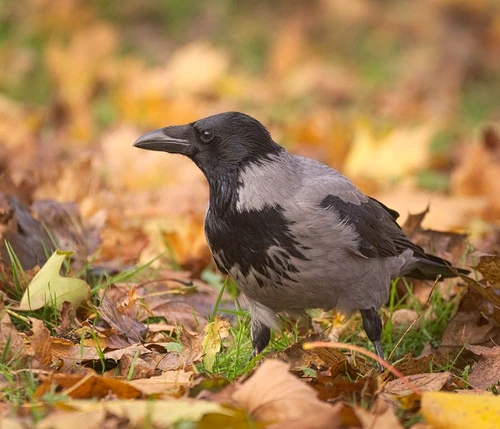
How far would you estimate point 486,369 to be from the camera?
3.91 metres

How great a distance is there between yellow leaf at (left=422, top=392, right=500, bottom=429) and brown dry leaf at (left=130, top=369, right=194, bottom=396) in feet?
2.77

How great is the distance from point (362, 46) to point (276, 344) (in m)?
9.17

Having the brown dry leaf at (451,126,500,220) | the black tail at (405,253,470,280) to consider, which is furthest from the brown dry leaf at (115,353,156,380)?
the brown dry leaf at (451,126,500,220)

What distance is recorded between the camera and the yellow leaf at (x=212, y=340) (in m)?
3.73

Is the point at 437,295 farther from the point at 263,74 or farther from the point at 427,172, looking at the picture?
the point at 263,74

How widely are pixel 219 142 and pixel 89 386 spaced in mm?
1455

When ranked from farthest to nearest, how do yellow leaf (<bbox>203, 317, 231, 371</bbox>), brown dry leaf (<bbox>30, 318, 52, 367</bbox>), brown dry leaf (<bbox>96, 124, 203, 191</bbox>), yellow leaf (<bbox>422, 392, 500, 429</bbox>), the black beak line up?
1. brown dry leaf (<bbox>96, 124, 203, 191</bbox>)
2. the black beak
3. yellow leaf (<bbox>203, 317, 231, 371</bbox>)
4. brown dry leaf (<bbox>30, 318, 52, 367</bbox>)
5. yellow leaf (<bbox>422, 392, 500, 429</bbox>)

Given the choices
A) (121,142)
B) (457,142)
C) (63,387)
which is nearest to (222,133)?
(63,387)

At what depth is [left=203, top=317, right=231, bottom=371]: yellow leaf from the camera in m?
3.73

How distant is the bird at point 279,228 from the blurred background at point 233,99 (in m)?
1.14

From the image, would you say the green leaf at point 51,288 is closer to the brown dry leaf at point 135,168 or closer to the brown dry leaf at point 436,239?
the brown dry leaf at point 436,239

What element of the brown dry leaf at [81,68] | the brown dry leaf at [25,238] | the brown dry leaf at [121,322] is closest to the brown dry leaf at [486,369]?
the brown dry leaf at [121,322]

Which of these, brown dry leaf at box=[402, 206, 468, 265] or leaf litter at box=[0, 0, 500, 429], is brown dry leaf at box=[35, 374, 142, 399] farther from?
brown dry leaf at box=[402, 206, 468, 265]

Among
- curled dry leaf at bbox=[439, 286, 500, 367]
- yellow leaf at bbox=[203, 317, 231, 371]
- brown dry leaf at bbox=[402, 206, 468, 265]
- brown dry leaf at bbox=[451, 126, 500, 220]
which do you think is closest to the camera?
yellow leaf at bbox=[203, 317, 231, 371]
